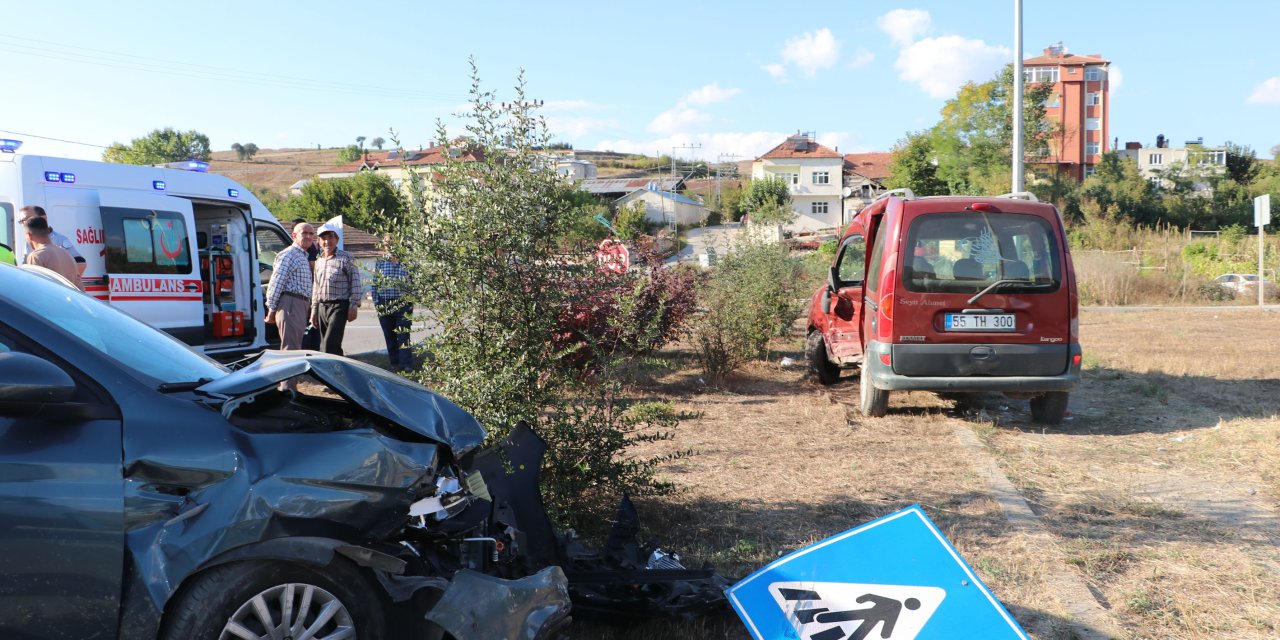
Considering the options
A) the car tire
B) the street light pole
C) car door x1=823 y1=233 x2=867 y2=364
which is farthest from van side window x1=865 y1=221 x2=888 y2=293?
the street light pole

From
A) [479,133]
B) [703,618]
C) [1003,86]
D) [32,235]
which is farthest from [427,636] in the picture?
[1003,86]

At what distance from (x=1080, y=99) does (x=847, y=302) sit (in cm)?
9881

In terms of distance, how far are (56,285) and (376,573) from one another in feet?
5.69

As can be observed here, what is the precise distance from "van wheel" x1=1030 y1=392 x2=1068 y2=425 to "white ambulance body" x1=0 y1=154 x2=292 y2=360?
27.8ft

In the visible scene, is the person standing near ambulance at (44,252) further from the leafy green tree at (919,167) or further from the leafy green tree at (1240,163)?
the leafy green tree at (1240,163)

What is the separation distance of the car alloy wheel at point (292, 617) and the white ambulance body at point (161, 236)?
6.77m

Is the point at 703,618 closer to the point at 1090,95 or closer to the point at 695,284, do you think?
the point at 695,284

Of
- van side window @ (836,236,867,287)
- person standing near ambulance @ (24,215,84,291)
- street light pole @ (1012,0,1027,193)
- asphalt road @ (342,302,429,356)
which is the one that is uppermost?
street light pole @ (1012,0,1027,193)

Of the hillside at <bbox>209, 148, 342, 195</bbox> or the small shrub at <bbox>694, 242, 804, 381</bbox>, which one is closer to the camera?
the small shrub at <bbox>694, 242, 804, 381</bbox>

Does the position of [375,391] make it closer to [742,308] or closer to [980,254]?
[980,254]

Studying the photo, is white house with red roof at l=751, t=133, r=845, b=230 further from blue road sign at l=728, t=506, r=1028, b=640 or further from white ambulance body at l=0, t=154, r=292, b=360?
blue road sign at l=728, t=506, r=1028, b=640

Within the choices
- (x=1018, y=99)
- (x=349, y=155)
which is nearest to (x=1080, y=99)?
(x=1018, y=99)

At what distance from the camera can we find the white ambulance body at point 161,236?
30.6ft

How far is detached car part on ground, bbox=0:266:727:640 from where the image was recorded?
8.86ft
